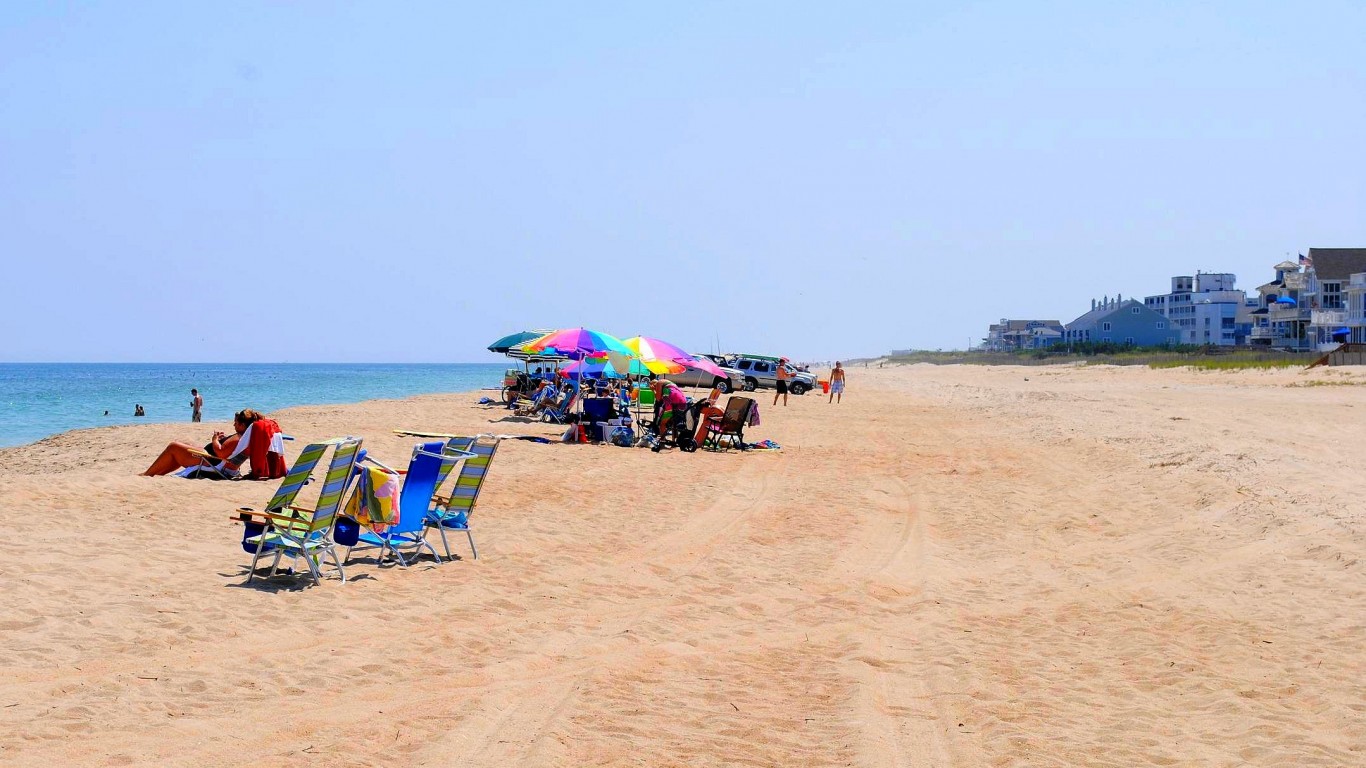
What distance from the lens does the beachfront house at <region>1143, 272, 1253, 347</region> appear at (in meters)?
106

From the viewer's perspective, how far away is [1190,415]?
22.9 metres

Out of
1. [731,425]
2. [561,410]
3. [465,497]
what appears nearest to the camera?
[465,497]

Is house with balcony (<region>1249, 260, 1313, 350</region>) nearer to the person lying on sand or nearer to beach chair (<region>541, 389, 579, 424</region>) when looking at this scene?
beach chair (<region>541, 389, 579, 424</region>)

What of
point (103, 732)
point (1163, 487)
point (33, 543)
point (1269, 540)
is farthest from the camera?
point (1163, 487)

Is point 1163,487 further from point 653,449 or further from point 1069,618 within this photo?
point 653,449

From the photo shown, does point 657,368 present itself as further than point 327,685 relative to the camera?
Yes

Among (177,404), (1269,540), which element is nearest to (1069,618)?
(1269,540)

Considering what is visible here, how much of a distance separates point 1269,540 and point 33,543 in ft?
31.6

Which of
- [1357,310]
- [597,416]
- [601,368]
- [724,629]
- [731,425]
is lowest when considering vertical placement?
[724,629]

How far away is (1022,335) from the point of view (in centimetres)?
15425

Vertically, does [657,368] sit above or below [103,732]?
above

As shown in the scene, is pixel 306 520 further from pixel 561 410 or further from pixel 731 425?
pixel 561 410

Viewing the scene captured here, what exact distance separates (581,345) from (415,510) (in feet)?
36.7

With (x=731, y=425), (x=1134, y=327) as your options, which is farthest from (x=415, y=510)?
(x=1134, y=327)
